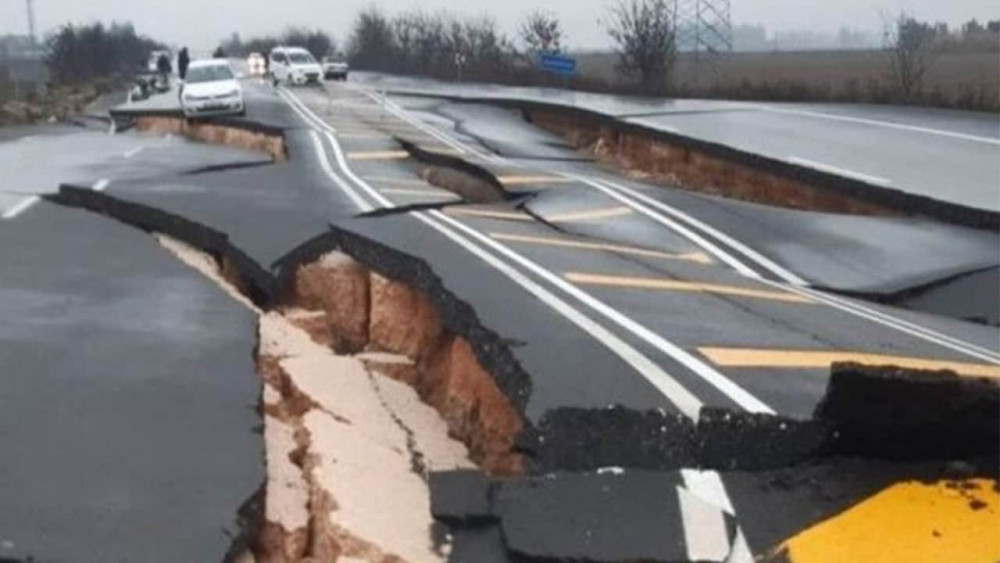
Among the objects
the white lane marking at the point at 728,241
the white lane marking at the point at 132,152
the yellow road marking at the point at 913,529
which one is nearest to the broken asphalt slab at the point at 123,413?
the yellow road marking at the point at 913,529

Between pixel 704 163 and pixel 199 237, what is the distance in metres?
10.6

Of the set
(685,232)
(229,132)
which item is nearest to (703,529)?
(685,232)

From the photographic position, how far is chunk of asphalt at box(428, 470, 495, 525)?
17.4 feet

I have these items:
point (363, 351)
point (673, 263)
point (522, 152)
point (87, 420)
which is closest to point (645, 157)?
→ point (522, 152)

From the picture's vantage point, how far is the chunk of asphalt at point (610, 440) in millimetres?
5816

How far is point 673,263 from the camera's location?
1205 cm

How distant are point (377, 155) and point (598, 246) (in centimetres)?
934

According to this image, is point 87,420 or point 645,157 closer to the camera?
point 87,420

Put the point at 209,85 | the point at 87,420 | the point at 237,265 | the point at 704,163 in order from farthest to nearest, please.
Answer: the point at 209,85
the point at 704,163
the point at 237,265
the point at 87,420

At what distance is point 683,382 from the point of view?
6949 millimetres

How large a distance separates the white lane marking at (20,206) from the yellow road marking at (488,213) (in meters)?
5.23

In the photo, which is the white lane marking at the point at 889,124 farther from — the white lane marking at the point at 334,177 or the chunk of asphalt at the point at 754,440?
the chunk of asphalt at the point at 754,440

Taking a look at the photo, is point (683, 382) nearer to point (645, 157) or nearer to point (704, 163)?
point (704, 163)

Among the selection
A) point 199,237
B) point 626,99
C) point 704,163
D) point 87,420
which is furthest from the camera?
point 626,99
